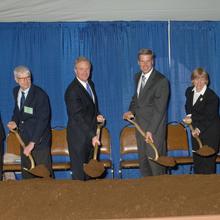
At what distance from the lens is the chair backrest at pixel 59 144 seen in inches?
207

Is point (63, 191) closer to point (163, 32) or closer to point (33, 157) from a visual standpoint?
point (33, 157)

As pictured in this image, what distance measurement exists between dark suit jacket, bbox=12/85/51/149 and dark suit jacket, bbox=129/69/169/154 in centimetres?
92

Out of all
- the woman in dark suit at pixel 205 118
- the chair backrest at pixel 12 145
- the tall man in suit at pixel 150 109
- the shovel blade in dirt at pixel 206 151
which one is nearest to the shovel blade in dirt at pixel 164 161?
the tall man in suit at pixel 150 109

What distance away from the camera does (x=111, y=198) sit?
213cm

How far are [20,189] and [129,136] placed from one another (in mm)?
3082

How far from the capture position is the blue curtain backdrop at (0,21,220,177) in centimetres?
534

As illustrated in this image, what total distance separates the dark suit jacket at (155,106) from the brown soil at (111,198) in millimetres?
1687

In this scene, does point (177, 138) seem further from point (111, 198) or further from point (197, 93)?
point (111, 198)

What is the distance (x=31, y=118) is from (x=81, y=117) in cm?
51

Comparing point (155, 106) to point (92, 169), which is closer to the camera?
point (92, 169)

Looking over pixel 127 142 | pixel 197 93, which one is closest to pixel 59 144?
pixel 127 142

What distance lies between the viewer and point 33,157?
4.22 metres

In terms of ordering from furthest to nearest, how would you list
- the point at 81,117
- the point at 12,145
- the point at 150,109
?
the point at 12,145 → the point at 150,109 → the point at 81,117
